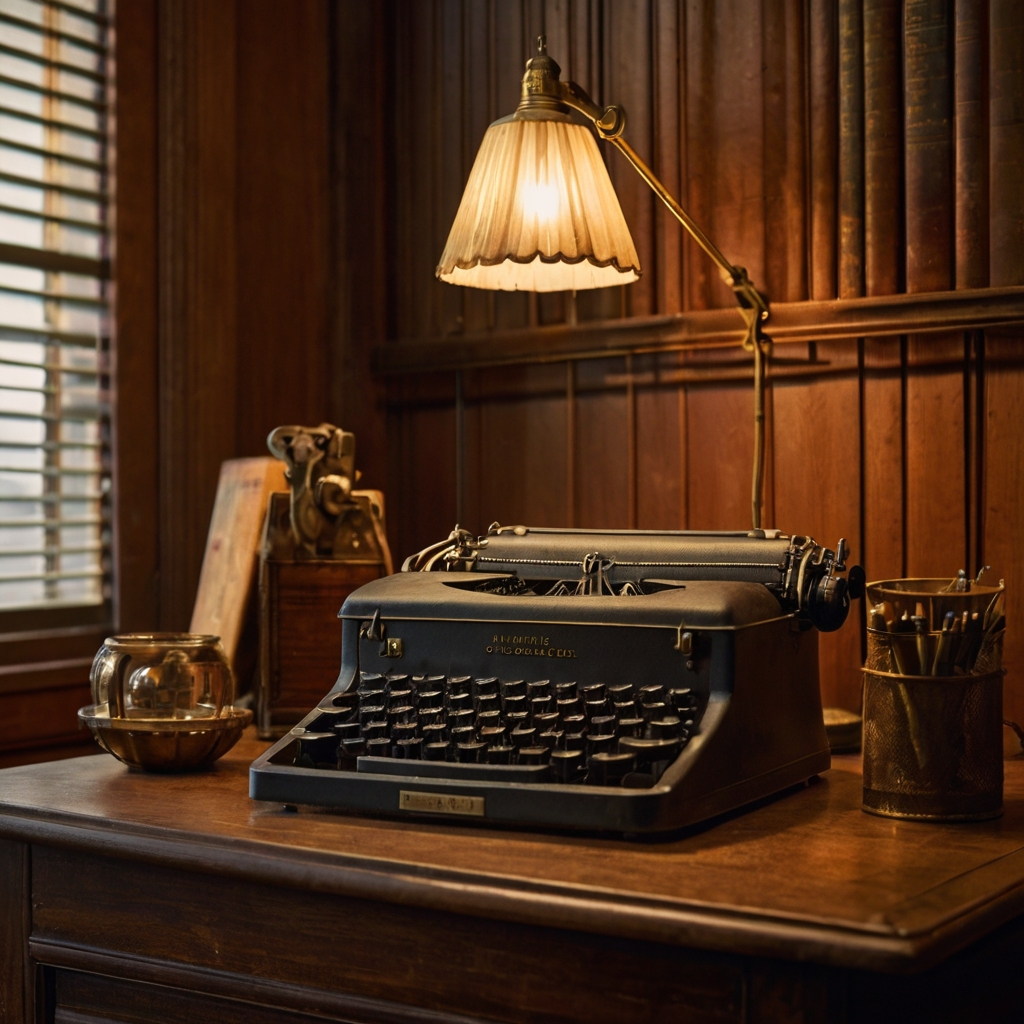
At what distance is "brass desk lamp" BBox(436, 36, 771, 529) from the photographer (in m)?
1.99

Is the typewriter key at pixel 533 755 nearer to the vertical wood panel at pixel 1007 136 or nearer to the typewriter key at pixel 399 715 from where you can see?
the typewriter key at pixel 399 715

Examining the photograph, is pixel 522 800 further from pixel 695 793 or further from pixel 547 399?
pixel 547 399

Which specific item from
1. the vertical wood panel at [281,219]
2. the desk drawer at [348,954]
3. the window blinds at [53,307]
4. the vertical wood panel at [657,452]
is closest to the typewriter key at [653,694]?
the desk drawer at [348,954]

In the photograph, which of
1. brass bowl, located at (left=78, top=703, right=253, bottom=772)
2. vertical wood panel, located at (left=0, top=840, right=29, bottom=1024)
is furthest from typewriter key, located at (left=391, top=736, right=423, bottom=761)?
vertical wood panel, located at (left=0, top=840, right=29, bottom=1024)

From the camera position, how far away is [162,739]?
1.81 meters

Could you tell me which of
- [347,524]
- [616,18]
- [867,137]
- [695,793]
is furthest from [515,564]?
[616,18]

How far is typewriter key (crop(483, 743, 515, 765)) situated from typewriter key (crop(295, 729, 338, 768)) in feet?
0.73

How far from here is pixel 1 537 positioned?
2.31 m

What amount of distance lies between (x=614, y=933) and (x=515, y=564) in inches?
30.6

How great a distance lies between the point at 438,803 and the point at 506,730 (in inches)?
5.3

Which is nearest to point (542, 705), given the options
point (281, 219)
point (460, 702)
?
point (460, 702)

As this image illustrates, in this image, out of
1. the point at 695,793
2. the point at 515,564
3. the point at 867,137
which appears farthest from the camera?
the point at 867,137

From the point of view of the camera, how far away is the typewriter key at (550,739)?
59.8 inches

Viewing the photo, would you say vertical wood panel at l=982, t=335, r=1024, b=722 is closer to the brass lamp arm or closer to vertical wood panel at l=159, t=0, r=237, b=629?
the brass lamp arm
